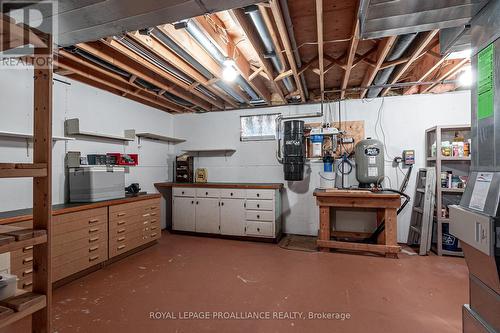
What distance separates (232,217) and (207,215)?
0.48 metres

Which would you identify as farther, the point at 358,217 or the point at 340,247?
the point at 358,217

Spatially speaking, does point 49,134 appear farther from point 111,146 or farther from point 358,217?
point 358,217

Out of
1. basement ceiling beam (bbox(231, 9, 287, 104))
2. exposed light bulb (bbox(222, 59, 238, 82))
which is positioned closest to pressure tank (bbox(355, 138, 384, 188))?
basement ceiling beam (bbox(231, 9, 287, 104))

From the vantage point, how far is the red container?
356 centimetres

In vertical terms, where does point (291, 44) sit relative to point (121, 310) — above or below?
above

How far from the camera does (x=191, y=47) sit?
2.59 metres

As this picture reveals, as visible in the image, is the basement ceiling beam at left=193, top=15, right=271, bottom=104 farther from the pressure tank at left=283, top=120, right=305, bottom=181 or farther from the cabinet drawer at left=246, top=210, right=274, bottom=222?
the cabinet drawer at left=246, top=210, right=274, bottom=222

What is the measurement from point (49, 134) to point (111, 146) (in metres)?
3.01

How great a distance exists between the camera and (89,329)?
1934 mm

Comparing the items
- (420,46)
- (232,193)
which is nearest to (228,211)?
(232,193)

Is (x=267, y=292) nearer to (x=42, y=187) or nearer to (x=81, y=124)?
(x=42, y=187)

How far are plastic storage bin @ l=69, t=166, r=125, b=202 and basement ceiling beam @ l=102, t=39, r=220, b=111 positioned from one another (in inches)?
57.4

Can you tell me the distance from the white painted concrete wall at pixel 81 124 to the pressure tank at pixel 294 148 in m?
2.59

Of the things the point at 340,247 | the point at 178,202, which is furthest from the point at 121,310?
the point at 340,247
